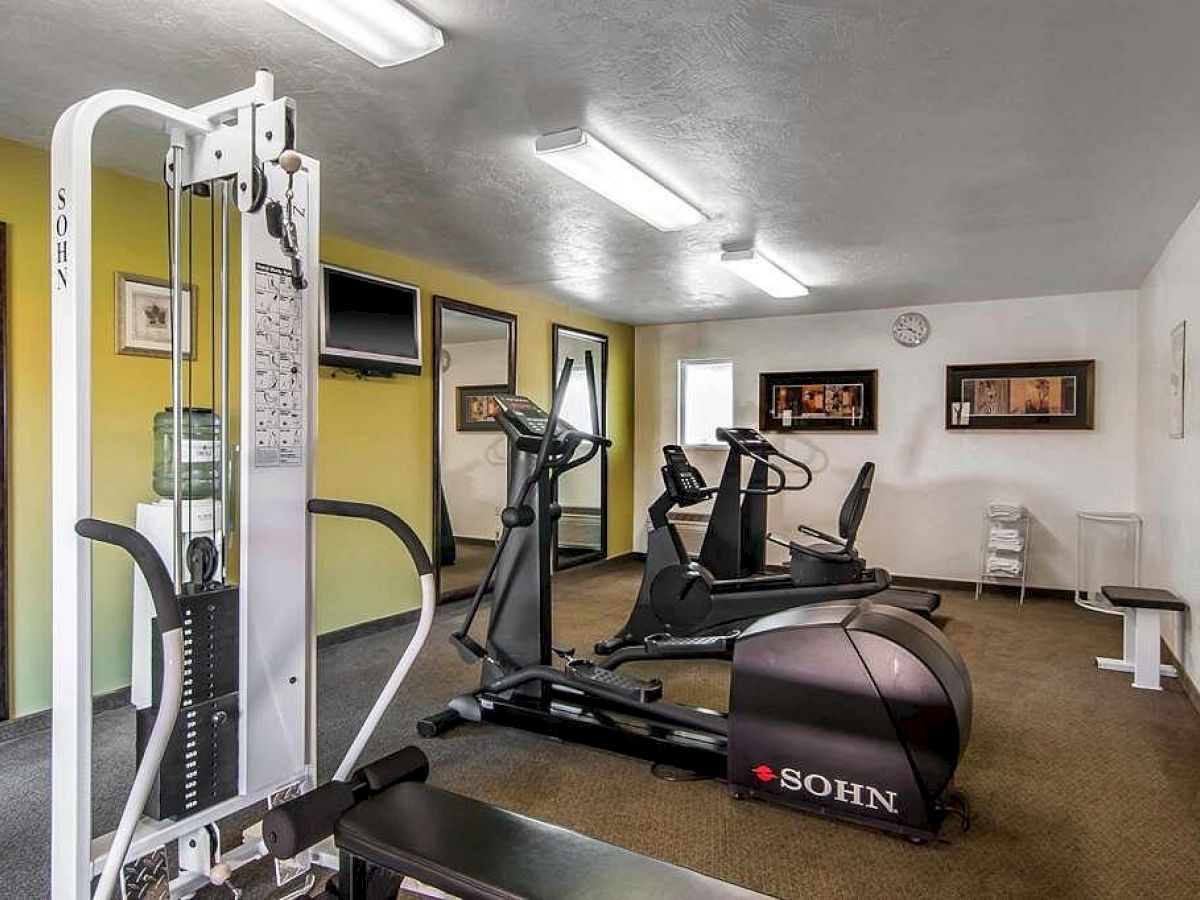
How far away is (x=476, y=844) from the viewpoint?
5.08 ft

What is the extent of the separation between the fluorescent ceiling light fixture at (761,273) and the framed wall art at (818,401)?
1.21 meters

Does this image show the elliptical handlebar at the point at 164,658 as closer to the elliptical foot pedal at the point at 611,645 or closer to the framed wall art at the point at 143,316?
the framed wall art at the point at 143,316

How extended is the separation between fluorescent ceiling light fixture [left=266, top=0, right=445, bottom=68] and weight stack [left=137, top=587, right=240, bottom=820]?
4.87ft

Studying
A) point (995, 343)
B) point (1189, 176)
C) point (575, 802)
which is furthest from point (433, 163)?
point (995, 343)

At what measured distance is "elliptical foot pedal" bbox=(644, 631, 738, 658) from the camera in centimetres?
400

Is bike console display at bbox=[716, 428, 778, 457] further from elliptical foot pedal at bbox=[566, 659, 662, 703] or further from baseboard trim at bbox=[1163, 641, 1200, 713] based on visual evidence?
baseboard trim at bbox=[1163, 641, 1200, 713]

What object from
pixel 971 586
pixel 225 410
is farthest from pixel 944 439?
pixel 225 410

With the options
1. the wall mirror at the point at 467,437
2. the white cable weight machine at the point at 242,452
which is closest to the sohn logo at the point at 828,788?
the white cable weight machine at the point at 242,452

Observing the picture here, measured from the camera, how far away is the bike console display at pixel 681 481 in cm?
484

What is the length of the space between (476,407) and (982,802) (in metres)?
4.27

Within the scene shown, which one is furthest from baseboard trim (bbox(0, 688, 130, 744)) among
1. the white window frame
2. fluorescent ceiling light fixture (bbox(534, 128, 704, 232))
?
the white window frame

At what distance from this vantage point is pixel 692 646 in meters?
4.04

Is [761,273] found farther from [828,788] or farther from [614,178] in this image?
[828,788]

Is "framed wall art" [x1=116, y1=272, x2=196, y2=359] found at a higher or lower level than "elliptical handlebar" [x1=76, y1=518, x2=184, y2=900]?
higher
